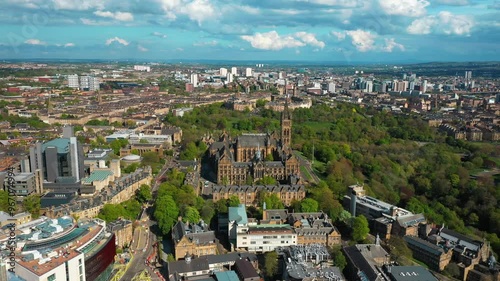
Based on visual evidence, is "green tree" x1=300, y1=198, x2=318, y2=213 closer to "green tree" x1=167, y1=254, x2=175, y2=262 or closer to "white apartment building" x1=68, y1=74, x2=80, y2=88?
"green tree" x1=167, y1=254, x2=175, y2=262

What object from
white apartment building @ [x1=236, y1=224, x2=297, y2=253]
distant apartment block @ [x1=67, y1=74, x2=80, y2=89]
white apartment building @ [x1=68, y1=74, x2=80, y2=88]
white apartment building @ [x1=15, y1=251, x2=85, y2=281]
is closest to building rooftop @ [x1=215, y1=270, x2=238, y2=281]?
white apartment building @ [x1=236, y1=224, x2=297, y2=253]

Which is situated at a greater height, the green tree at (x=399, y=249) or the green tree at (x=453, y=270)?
the green tree at (x=399, y=249)

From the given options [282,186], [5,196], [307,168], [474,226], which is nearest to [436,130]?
[307,168]

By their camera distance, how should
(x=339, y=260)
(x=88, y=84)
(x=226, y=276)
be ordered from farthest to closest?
(x=88, y=84) → (x=339, y=260) → (x=226, y=276)

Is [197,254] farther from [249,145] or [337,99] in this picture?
[337,99]

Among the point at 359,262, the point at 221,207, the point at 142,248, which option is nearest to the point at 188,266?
the point at 142,248

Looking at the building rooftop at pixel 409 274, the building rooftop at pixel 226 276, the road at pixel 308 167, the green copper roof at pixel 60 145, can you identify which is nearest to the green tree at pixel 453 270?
the building rooftop at pixel 409 274

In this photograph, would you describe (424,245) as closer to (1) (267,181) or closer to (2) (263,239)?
(2) (263,239)

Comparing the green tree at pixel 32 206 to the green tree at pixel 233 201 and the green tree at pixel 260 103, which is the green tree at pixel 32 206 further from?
the green tree at pixel 260 103
